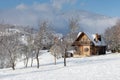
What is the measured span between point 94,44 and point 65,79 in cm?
6049

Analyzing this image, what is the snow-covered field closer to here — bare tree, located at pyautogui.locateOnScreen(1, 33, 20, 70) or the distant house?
bare tree, located at pyautogui.locateOnScreen(1, 33, 20, 70)

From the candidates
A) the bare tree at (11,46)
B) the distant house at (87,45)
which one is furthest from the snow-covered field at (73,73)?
the distant house at (87,45)

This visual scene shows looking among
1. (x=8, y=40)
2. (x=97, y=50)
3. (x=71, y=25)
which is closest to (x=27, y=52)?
(x=8, y=40)

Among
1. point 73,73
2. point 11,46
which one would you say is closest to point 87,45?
point 11,46

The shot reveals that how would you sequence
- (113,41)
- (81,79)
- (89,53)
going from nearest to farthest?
(81,79)
(89,53)
(113,41)

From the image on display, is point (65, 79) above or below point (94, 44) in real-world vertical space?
below

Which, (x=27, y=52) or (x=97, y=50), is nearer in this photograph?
(x=27, y=52)

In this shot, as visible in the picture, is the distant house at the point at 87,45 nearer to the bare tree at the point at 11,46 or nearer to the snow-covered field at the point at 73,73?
the bare tree at the point at 11,46

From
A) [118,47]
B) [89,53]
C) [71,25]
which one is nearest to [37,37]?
[71,25]

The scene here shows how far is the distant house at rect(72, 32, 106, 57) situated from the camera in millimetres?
86625

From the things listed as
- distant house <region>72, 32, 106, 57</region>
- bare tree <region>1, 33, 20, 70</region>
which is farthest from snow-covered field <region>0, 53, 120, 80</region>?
distant house <region>72, 32, 106, 57</region>

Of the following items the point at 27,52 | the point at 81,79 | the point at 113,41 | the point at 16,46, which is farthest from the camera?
the point at 113,41

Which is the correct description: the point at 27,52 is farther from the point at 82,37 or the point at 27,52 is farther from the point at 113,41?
the point at 113,41

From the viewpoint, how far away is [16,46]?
187 feet
